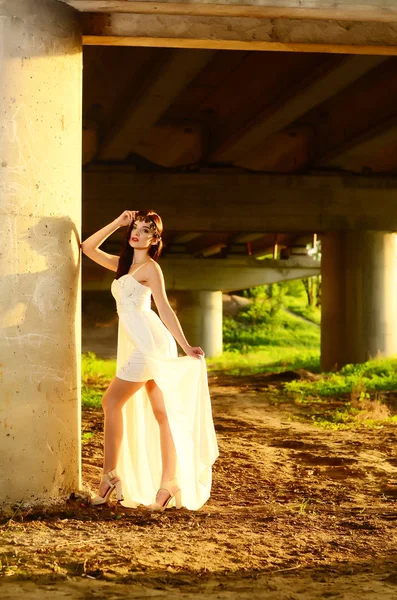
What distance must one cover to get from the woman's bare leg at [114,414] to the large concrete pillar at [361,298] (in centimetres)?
1349

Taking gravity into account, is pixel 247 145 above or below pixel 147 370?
above

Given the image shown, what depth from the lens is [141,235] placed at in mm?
6559

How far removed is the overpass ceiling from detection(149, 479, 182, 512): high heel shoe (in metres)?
7.09

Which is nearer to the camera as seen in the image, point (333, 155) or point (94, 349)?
point (333, 155)

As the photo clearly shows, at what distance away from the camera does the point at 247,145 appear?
16.8 metres

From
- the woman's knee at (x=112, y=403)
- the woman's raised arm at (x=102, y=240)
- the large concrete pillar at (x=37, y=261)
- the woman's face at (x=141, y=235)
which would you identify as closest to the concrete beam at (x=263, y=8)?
the large concrete pillar at (x=37, y=261)

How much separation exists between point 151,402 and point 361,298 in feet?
44.5

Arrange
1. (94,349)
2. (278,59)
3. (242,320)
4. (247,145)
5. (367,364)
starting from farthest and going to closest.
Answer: (242,320) < (94,349) < (367,364) < (247,145) < (278,59)

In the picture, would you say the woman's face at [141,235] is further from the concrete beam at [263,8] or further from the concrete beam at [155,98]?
the concrete beam at [155,98]

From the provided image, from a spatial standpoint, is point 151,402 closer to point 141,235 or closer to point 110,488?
point 110,488

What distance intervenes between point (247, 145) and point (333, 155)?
1.87 metres

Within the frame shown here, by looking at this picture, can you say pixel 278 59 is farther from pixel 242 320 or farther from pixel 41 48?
pixel 242 320

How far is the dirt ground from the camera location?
465 centimetres

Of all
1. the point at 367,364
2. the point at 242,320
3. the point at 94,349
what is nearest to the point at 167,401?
the point at 367,364
